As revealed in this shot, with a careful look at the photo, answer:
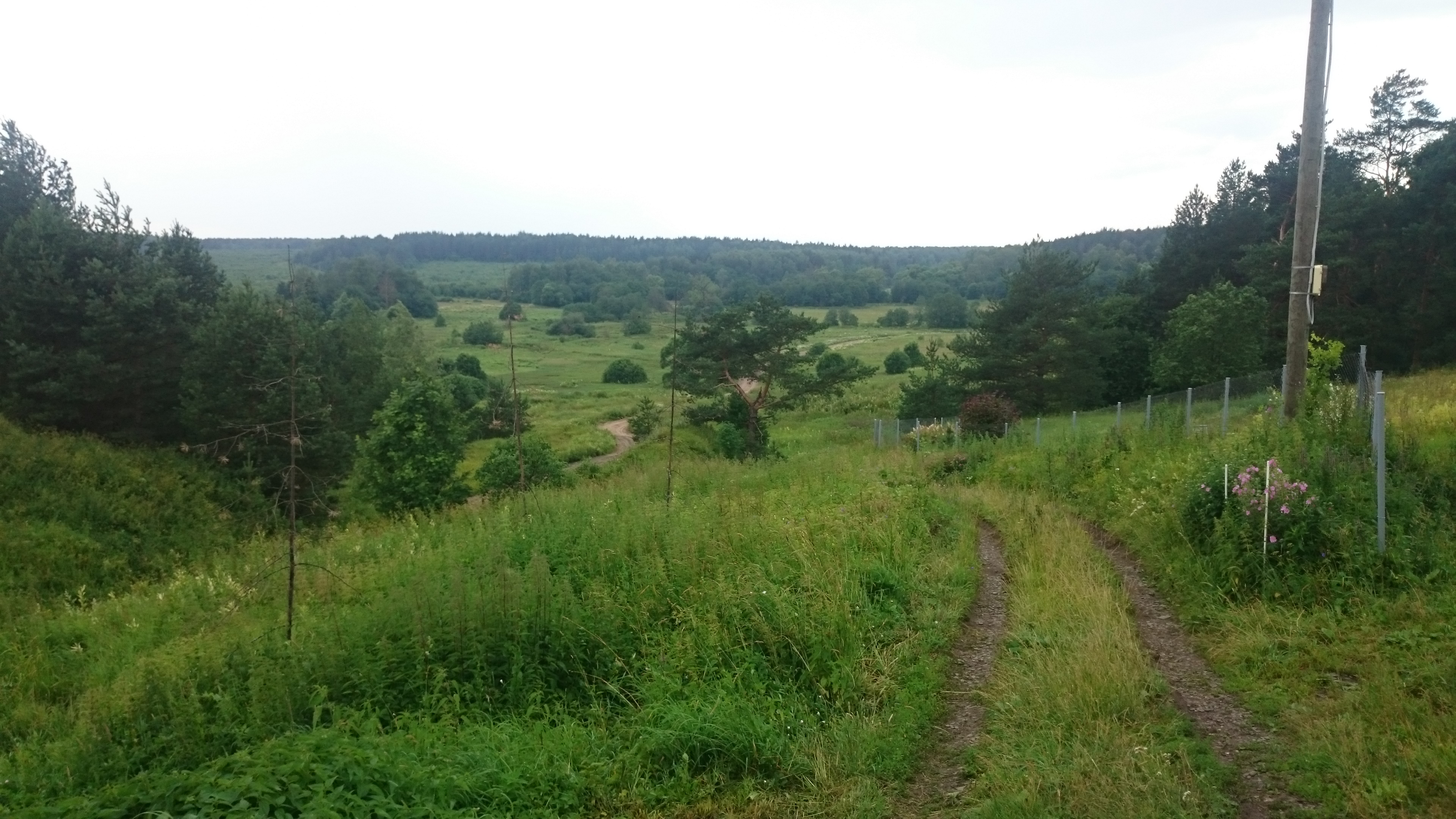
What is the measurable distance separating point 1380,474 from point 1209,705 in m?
2.87

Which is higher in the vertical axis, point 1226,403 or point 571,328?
point 1226,403

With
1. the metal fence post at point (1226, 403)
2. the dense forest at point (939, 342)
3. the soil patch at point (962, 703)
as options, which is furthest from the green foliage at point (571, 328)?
the soil patch at point (962, 703)

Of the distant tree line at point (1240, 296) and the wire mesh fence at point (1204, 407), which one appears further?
the distant tree line at point (1240, 296)

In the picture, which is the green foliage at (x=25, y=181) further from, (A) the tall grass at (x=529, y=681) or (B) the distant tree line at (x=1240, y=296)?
(B) the distant tree line at (x=1240, y=296)

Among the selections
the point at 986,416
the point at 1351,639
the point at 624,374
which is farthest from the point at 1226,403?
the point at 624,374

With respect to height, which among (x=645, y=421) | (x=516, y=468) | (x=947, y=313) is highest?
(x=947, y=313)

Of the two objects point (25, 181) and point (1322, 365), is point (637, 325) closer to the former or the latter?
point (25, 181)

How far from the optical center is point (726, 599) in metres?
6.57

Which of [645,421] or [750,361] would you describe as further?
[645,421]

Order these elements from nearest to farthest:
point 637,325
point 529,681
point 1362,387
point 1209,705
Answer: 1. point 1209,705
2. point 529,681
3. point 1362,387
4. point 637,325

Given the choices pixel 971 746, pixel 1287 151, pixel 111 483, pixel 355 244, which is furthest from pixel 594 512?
pixel 355 244

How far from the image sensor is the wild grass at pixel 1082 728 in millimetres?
4078

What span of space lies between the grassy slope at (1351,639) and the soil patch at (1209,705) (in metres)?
0.10

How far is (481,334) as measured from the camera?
71250mm
